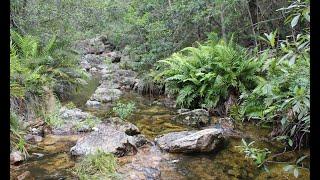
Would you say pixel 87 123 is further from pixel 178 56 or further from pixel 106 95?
pixel 178 56

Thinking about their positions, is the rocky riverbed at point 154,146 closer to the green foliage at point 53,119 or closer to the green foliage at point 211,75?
the green foliage at point 53,119

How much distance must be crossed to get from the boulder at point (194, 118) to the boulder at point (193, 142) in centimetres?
125

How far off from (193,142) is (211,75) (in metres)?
Answer: 2.79

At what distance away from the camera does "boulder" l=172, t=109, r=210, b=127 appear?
713cm

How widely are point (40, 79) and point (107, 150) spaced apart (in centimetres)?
275

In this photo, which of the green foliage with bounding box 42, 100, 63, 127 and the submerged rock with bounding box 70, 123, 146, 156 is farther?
the green foliage with bounding box 42, 100, 63, 127

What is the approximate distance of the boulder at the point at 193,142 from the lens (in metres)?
5.48

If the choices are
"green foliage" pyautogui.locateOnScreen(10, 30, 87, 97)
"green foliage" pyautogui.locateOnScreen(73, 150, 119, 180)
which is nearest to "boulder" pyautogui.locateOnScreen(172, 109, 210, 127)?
"green foliage" pyautogui.locateOnScreen(73, 150, 119, 180)

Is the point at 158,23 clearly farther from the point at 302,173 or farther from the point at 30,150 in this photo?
the point at 302,173

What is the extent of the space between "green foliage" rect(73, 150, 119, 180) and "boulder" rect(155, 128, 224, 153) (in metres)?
1.09

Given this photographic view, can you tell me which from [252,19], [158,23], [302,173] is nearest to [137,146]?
[302,173]

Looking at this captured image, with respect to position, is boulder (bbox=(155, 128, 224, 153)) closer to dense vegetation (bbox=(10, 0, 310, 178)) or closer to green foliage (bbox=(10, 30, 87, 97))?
dense vegetation (bbox=(10, 0, 310, 178))

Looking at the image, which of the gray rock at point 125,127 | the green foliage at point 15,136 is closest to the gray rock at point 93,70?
the gray rock at point 125,127

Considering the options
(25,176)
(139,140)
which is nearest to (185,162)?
(139,140)
